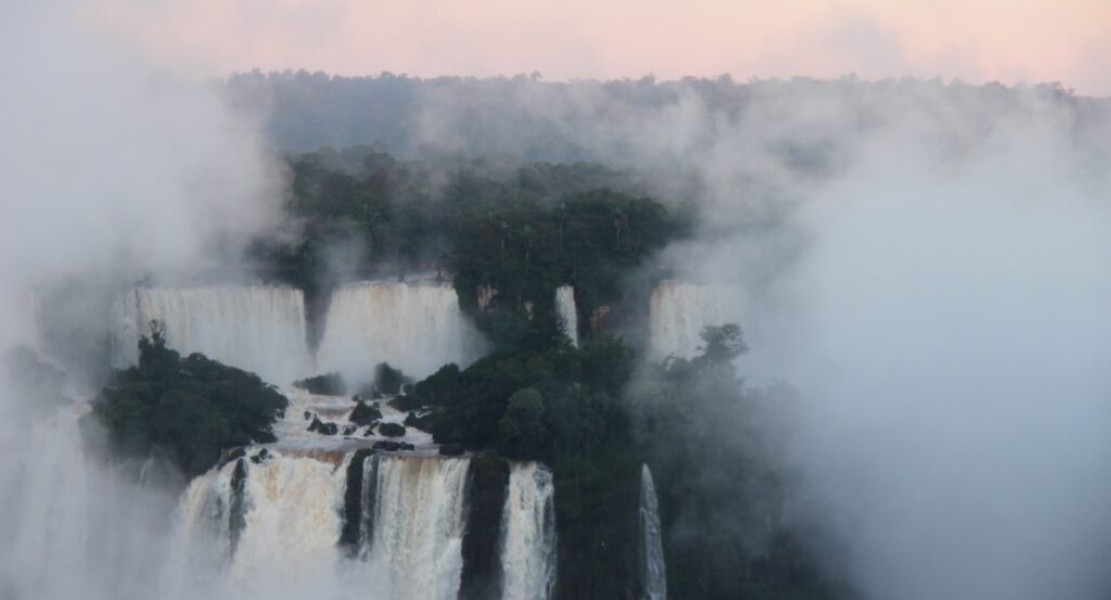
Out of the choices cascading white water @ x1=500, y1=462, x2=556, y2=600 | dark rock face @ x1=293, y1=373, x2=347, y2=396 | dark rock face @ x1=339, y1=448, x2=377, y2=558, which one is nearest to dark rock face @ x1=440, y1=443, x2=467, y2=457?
cascading white water @ x1=500, y1=462, x2=556, y2=600

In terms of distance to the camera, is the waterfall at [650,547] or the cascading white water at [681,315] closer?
the waterfall at [650,547]

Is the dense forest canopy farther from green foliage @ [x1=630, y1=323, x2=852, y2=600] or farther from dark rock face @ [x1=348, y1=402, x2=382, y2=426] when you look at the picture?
dark rock face @ [x1=348, y1=402, x2=382, y2=426]

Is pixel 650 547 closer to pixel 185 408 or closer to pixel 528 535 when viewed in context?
pixel 528 535

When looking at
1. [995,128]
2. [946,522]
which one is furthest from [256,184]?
[995,128]

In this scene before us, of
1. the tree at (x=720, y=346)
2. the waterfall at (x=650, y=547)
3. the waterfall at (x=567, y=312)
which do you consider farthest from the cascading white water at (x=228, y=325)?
the waterfall at (x=650, y=547)

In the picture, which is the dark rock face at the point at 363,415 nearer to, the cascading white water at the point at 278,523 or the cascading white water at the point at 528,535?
the cascading white water at the point at 278,523

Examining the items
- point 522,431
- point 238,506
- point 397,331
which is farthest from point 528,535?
point 397,331
